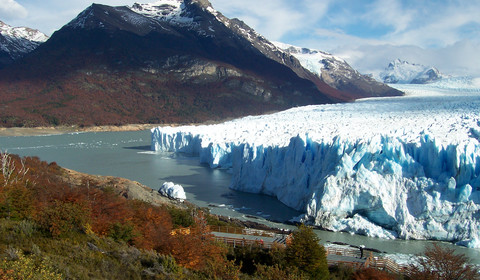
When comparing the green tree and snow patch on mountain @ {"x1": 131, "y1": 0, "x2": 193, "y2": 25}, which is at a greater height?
snow patch on mountain @ {"x1": 131, "y1": 0, "x2": 193, "y2": 25}

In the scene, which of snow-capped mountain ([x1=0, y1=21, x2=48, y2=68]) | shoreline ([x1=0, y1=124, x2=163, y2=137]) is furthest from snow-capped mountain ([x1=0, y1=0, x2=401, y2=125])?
snow-capped mountain ([x1=0, y1=21, x2=48, y2=68])

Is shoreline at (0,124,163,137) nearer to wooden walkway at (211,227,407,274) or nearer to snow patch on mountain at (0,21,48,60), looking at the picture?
wooden walkway at (211,227,407,274)

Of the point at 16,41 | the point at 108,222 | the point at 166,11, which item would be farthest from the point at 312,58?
the point at 108,222

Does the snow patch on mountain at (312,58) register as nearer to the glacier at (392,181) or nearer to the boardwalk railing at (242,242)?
the glacier at (392,181)

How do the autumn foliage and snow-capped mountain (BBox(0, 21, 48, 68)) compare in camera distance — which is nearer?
the autumn foliage

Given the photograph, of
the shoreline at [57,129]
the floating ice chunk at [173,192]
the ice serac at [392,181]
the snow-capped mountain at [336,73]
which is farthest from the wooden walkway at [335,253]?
the snow-capped mountain at [336,73]

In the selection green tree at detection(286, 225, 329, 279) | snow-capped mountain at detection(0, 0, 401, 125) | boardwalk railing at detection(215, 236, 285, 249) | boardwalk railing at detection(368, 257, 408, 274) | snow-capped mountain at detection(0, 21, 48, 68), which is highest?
snow-capped mountain at detection(0, 21, 48, 68)

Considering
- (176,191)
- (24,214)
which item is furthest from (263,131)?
(24,214)
